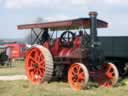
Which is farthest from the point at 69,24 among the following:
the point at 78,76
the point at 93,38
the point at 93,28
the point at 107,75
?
the point at 107,75

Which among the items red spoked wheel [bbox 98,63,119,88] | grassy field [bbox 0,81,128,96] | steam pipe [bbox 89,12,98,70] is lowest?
grassy field [bbox 0,81,128,96]

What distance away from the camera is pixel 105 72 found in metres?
14.7

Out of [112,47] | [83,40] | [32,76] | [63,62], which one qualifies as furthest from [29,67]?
[112,47]

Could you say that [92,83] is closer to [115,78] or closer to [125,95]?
[115,78]

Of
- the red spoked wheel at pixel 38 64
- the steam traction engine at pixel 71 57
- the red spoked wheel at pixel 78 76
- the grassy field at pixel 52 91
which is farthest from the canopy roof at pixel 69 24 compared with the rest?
the grassy field at pixel 52 91

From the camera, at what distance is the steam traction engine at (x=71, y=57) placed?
14.1 m

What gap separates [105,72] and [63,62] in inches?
58.8

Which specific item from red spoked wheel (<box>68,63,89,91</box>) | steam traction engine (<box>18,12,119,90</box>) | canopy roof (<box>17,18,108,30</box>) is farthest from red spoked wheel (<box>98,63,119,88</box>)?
canopy roof (<box>17,18,108,30</box>)

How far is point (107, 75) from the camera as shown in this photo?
48.2 ft

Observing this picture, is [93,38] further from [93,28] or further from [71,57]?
[71,57]

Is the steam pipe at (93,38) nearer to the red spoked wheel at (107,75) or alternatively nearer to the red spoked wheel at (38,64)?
the red spoked wheel at (107,75)

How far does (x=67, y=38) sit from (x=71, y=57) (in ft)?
4.08

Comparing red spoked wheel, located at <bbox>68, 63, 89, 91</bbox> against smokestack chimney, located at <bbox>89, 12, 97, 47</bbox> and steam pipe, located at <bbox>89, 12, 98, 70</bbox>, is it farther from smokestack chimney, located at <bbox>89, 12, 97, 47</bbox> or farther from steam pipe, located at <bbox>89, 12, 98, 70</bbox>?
smokestack chimney, located at <bbox>89, 12, 97, 47</bbox>

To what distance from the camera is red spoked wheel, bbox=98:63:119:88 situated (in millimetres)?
14520
